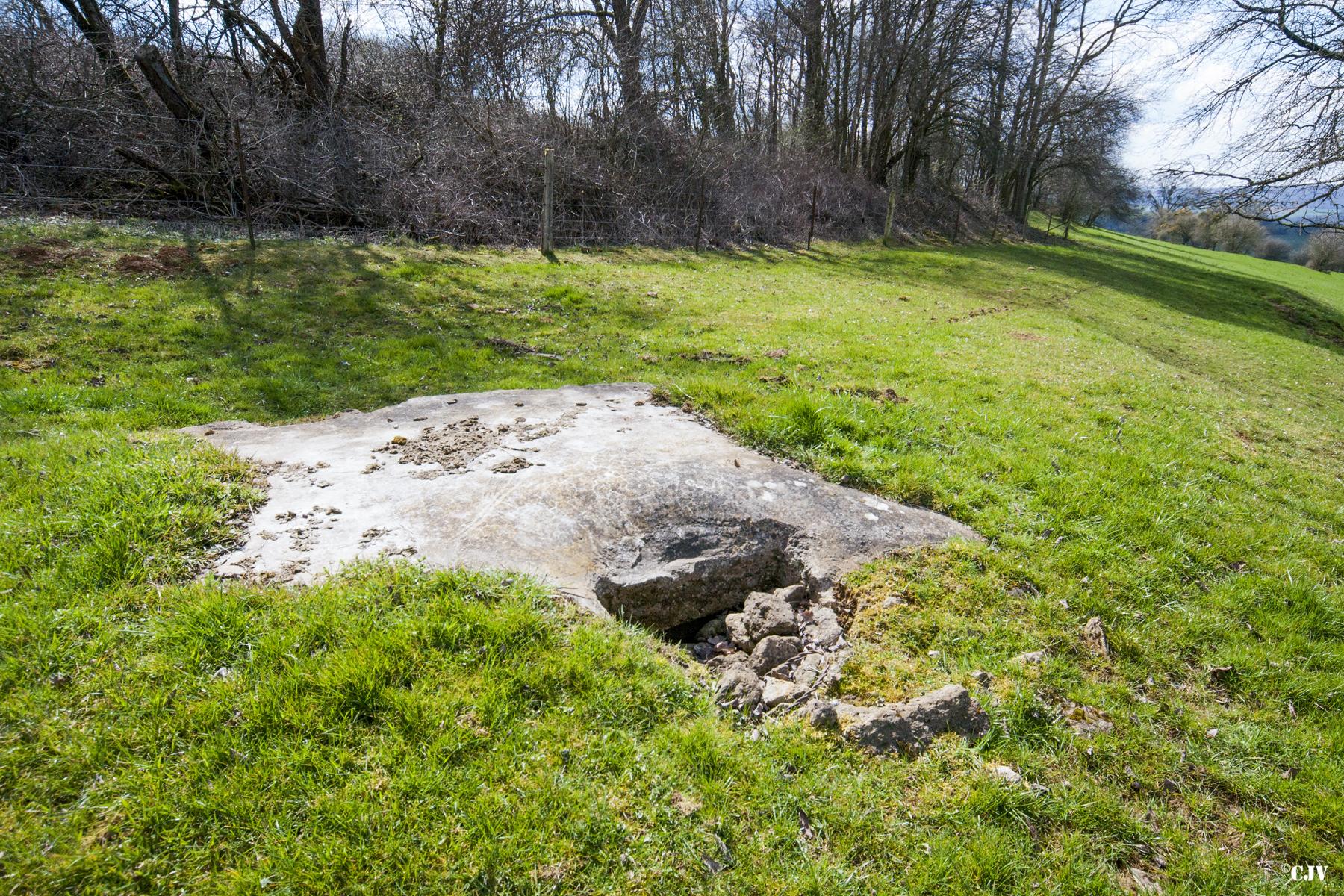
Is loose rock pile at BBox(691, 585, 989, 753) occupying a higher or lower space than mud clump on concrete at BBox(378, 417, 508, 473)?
lower

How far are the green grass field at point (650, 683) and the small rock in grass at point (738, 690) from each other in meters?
0.12

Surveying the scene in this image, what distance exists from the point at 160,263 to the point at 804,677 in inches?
486

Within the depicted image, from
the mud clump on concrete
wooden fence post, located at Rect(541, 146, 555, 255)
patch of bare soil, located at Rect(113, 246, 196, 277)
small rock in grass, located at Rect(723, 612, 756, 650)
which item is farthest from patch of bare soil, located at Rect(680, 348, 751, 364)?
patch of bare soil, located at Rect(113, 246, 196, 277)

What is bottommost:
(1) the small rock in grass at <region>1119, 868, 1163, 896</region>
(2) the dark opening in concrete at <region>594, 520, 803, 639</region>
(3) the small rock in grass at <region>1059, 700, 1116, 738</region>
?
(1) the small rock in grass at <region>1119, 868, 1163, 896</region>

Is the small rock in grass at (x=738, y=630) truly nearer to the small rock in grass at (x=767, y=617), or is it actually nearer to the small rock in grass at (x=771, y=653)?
the small rock in grass at (x=767, y=617)

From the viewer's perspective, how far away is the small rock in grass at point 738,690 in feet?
10.4

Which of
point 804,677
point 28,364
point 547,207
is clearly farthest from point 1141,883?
point 547,207

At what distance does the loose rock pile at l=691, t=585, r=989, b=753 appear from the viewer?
297 cm

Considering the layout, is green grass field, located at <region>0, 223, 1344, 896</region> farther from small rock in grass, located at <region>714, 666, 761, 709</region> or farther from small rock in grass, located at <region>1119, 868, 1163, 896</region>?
small rock in grass, located at <region>714, 666, 761, 709</region>

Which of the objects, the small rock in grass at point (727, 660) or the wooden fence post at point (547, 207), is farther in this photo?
the wooden fence post at point (547, 207)

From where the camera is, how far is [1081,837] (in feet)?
8.44

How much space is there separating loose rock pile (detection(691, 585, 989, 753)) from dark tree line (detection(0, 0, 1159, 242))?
13945 mm

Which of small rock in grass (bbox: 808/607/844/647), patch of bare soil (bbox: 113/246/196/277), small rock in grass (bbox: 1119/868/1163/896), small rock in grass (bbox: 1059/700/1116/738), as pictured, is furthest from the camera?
patch of bare soil (bbox: 113/246/196/277)

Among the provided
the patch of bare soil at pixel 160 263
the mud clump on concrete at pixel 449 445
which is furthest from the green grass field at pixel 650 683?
the patch of bare soil at pixel 160 263
